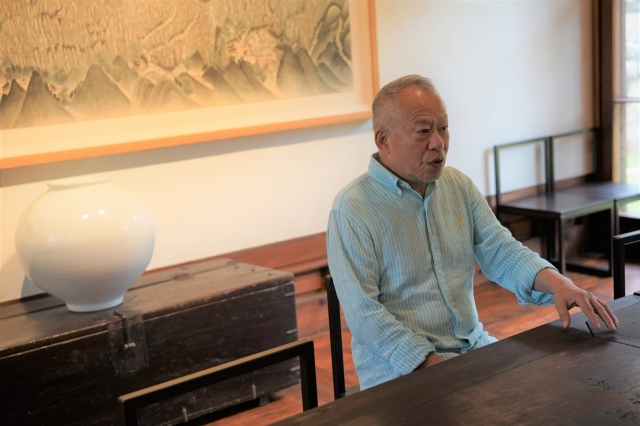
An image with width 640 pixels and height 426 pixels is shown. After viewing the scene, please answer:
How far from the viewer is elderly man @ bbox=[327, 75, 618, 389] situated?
6.07 ft

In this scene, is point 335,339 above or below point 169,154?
below

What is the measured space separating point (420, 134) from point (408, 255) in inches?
12.2

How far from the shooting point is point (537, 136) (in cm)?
479

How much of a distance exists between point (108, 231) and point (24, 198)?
0.55 metres

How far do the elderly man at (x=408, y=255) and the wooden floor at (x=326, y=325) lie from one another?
3.61 ft

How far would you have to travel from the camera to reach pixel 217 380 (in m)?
1.41

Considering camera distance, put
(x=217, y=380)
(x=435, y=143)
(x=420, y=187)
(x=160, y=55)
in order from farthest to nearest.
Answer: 1. (x=160, y=55)
2. (x=420, y=187)
3. (x=435, y=143)
4. (x=217, y=380)

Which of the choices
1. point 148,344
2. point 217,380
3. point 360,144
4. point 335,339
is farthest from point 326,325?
point 217,380

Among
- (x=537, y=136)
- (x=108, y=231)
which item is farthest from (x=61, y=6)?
(x=537, y=136)

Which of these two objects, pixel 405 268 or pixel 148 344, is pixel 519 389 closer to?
pixel 405 268

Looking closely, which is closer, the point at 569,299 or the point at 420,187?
the point at 569,299

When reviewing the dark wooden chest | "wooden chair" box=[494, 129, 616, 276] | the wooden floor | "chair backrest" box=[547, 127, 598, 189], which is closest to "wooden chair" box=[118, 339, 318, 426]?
the dark wooden chest

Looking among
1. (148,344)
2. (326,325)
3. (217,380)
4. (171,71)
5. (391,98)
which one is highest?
(171,71)

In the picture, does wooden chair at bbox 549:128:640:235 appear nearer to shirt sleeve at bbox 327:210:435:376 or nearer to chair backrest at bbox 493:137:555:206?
chair backrest at bbox 493:137:555:206
